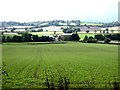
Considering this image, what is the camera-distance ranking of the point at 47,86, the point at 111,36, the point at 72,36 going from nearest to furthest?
the point at 47,86 → the point at 111,36 → the point at 72,36

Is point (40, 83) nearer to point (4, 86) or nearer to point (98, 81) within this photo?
point (4, 86)

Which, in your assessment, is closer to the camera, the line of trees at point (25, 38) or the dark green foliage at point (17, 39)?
the line of trees at point (25, 38)

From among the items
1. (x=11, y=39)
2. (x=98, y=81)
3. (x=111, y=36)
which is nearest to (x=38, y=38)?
(x=11, y=39)

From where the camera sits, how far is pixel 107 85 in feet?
70.8

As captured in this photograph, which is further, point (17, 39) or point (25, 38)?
point (25, 38)

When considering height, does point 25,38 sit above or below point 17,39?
above

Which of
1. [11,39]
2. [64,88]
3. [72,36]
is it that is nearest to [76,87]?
[64,88]

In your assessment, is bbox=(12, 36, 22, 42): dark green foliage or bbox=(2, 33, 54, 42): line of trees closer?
bbox=(2, 33, 54, 42): line of trees

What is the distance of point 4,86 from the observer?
20.9m

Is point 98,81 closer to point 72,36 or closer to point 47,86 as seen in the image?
point 47,86

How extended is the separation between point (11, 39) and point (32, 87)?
248 feet

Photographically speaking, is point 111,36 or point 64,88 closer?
point 64,88

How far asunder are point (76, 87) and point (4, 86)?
517 cm

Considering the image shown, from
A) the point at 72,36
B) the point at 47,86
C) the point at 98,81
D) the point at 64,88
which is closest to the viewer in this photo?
the point at 64,88
